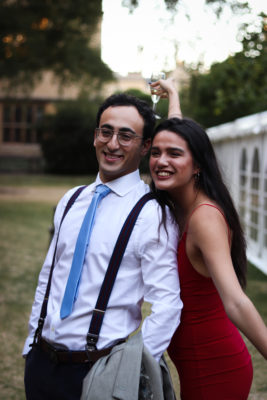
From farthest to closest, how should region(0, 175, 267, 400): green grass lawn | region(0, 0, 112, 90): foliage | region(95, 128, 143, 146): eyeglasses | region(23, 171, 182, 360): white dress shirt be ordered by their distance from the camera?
region(0, 0, 112, 90): foliage → region(0, 175, 267, 400): green grass lawn → region(95, 128, 143, 146): eyeglasses → region(23, 171, 182, 360): white dress shirt

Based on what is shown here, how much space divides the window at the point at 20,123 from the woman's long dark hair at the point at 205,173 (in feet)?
94.4

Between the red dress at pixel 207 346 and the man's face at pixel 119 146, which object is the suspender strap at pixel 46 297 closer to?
the man's face at pixel 119 146

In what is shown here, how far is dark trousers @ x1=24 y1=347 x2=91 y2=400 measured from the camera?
6.70 feet

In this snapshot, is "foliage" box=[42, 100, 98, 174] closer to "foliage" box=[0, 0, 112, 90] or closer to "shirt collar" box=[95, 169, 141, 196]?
"foliage" box=[0, 0, 112, 90]

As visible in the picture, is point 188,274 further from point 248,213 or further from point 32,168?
point 32,168

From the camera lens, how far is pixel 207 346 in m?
2.09

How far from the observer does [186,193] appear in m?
2.24

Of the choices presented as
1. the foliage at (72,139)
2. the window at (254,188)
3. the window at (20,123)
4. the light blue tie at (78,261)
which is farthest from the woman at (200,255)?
the window at (20,123)

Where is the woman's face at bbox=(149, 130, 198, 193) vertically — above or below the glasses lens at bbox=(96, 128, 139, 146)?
below

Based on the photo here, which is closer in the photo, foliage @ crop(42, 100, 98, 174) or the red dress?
the red dress

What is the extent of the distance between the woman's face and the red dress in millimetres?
244

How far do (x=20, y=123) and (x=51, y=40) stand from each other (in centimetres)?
1560

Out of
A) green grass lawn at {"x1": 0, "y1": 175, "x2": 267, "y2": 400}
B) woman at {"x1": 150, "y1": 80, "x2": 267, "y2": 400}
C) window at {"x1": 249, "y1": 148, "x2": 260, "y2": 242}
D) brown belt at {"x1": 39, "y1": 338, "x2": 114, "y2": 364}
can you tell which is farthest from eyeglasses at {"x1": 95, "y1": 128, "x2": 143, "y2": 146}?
window at {"x1": 249, "y1": 148, "x2": 260, "y2": 242}

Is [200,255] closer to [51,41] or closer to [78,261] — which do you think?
[78,261]
